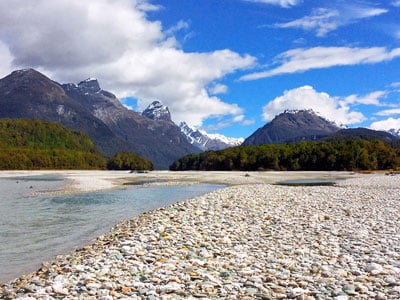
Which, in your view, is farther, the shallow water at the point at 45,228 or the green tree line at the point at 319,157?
the green tree line at the point at 319,157

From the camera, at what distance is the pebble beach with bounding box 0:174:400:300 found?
9.92 metres

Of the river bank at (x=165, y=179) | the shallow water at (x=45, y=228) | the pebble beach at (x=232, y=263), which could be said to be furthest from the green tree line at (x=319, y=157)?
the pebble beach at (x=232, y=263)

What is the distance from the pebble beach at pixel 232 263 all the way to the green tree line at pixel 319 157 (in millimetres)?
148526

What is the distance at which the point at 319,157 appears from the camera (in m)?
168

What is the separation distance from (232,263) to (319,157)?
164022mm

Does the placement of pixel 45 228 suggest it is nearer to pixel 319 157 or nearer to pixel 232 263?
pixel 232 263

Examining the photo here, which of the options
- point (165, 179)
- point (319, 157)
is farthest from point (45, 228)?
point (319, 157)

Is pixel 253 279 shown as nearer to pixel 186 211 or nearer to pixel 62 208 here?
pixel 186 211

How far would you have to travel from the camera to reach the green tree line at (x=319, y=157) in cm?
15900

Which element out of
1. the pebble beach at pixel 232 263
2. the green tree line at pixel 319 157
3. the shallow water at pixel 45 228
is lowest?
the shallow water at pixel 45 228

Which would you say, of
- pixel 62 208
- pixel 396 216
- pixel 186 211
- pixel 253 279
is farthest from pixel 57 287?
pixel 62 208

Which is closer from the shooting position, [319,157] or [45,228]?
[45,228]

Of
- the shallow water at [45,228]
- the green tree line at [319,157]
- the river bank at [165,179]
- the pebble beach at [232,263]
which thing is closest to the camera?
the pebble beach at [232,263]

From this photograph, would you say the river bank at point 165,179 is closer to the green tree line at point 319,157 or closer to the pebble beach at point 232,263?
the pebble beach at point 232,263
